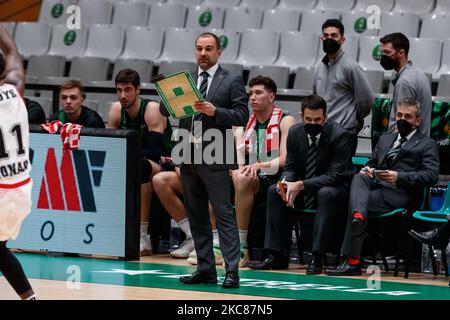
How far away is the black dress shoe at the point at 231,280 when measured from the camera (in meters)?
7.36

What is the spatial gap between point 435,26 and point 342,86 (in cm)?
358

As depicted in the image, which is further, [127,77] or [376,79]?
[376,79]

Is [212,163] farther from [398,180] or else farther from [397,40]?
[397,40]

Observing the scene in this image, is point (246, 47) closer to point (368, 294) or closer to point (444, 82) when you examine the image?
point (444, 82)

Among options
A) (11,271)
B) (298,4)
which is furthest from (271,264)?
(298,4)

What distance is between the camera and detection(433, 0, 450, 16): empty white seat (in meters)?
12.4

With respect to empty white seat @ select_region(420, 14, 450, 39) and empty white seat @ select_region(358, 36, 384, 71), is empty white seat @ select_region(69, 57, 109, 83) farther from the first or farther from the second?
empty white seat @ select_region(420, 14, 450, 39)

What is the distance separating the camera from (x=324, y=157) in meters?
8.58

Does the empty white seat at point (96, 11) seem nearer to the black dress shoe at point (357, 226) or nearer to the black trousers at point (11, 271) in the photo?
the black dress shoe at point (357, 226)

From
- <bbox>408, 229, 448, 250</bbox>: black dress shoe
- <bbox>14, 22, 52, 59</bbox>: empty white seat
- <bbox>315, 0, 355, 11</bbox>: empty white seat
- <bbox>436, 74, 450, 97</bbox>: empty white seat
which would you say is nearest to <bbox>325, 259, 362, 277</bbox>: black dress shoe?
<bbox>408, 229, 448, 250</bbox>: black dress shoe

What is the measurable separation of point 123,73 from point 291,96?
1692 millimetres

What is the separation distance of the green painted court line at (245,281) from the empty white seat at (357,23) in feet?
15.4

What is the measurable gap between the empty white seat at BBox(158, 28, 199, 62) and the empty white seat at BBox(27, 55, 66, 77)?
1.30 metres

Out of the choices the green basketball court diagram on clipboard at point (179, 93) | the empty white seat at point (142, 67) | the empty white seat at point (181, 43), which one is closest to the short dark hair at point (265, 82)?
the green basketball court diagram on clipboard at point (179, 93)
